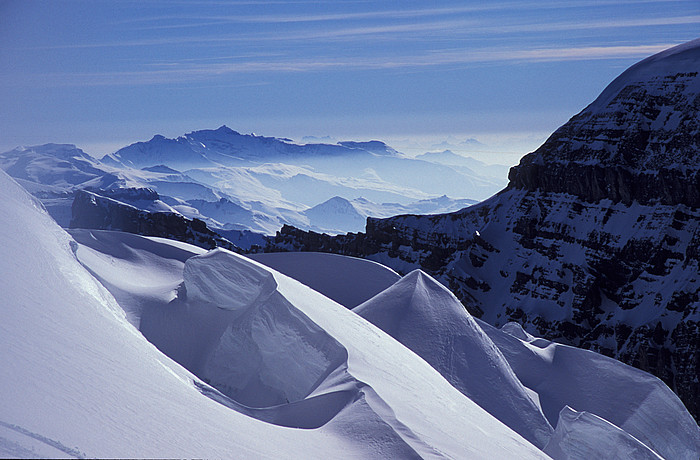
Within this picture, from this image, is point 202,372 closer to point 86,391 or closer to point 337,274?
point 86,391

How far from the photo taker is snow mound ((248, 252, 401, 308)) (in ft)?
94.2

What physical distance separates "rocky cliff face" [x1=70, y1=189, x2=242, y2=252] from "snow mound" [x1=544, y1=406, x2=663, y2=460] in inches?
2680

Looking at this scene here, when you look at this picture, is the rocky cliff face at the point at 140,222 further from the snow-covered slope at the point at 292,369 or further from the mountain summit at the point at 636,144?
the snow-covered slope at the point at 292,369

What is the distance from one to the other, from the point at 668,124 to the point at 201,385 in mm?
90288

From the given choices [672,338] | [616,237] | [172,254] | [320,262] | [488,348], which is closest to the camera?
[488,348]

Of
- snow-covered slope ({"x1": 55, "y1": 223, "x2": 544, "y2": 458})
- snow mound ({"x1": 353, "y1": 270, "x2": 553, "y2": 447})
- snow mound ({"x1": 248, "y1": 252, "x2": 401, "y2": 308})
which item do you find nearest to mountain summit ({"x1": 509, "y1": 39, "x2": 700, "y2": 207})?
snow mound ({"x1": 248, "y1": 252, "x2": 401, "y2": 308})

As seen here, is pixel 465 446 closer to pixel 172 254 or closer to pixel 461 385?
pixel 461 385

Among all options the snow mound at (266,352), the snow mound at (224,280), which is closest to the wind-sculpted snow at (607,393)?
the snow mound at (266,352)

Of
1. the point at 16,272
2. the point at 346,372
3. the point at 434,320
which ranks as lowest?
the point at 434,320

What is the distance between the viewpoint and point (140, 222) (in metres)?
121

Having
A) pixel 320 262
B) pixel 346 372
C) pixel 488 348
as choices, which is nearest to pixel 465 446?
pixel 346 372

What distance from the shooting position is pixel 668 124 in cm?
8781

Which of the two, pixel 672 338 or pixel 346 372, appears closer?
pixel 346 372

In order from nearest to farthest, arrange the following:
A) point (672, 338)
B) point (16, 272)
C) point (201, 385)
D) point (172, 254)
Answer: point (16, 272) < point (201, 385) < point (172, 254) < point (672, 338)
